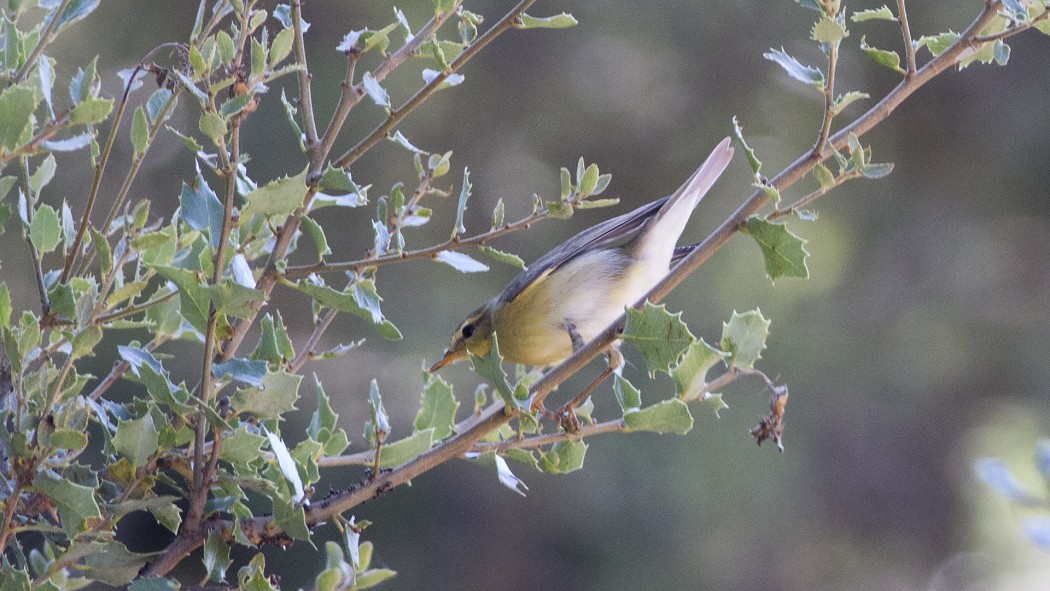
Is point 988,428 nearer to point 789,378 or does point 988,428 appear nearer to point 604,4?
point 789,378

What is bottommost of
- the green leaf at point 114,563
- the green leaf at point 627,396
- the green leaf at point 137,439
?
the green leaf at point 114,563

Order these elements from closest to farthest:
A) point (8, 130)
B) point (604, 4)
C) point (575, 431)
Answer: point (8, 130) → point (575, 431) → point (604, 4)

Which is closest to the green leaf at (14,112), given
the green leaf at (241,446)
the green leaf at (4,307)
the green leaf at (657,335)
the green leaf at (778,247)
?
the green leaf at (4,307)

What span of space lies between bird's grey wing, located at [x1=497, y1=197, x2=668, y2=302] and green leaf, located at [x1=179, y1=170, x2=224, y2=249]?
1.18 metres

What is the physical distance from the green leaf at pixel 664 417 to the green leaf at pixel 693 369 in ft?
0.15

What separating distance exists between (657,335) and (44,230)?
27.2 inches

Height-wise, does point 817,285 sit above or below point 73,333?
below

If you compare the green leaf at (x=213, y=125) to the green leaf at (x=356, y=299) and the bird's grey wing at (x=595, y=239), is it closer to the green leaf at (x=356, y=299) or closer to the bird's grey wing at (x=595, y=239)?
the green leaf at (x=356, y=299)

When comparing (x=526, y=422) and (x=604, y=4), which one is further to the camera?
(x=604, y=4)

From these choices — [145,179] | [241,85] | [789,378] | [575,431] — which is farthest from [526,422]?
[789,378]

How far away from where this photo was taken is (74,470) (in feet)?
3.54

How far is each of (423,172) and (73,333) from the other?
445 millimetres

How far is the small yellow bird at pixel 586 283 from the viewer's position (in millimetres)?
2193

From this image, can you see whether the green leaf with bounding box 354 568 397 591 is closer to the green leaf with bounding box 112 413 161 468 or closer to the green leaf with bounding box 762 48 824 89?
the green leaf with bounding box 112 413 161 468
